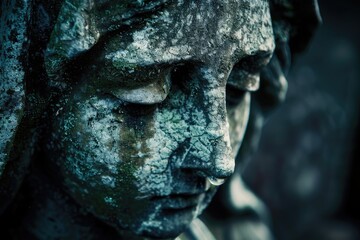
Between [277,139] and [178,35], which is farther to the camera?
[277,139]

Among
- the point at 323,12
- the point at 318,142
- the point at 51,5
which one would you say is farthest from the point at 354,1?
the point at 51,5

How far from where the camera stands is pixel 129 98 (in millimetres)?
736

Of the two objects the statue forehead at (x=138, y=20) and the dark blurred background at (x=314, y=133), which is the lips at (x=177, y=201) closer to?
the statue forehead at (x=138, y=20)

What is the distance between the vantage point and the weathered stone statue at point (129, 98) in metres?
0.71

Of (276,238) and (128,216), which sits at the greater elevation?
(128,216)

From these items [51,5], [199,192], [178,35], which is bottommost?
[199,192]

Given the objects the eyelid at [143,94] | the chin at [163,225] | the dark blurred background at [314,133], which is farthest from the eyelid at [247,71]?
the dark blurred background at [314,133]

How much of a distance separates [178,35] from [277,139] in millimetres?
1664

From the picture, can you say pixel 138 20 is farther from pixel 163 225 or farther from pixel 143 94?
pixel 163 225

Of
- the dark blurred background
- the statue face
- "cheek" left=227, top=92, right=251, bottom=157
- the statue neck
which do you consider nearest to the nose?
the statue face

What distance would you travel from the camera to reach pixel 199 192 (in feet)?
2.90

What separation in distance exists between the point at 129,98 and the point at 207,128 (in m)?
0.14

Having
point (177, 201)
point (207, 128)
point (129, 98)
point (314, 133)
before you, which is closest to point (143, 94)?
point (129, 98)

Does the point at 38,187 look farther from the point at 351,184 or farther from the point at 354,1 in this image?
the point at 351,184
